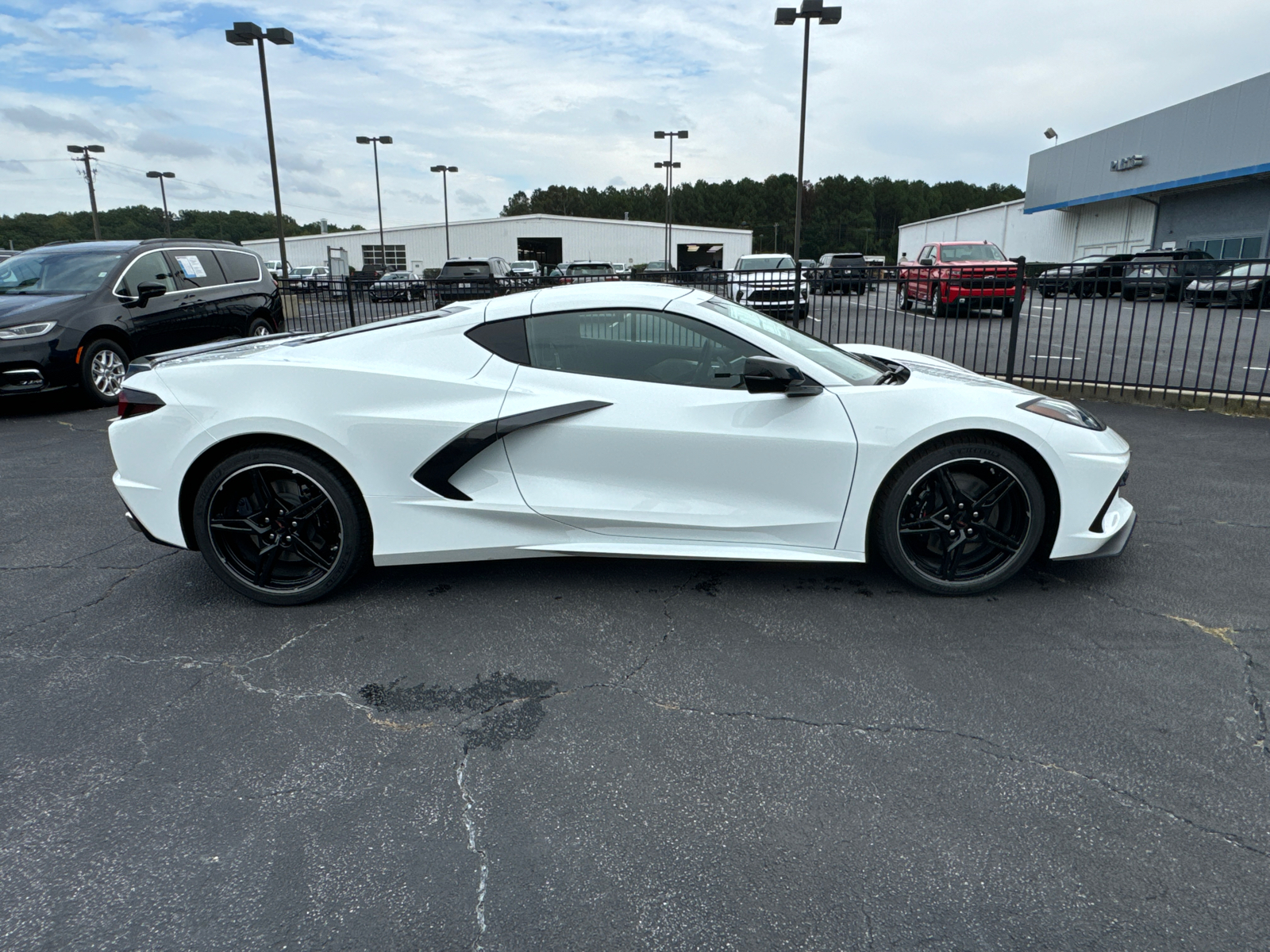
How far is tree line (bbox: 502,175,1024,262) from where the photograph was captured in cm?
12525

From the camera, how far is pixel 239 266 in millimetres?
11008

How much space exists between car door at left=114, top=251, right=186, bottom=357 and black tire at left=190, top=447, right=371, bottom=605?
6.89 meters

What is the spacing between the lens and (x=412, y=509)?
11.8 feet

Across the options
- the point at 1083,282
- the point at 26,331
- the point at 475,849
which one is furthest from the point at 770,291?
the point at 475,849

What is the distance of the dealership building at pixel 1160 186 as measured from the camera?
30.6 m

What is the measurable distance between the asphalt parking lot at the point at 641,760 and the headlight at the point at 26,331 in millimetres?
5444

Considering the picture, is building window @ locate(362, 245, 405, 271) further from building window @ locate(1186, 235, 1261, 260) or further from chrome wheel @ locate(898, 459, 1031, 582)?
chrome wheel @ locate(898, 459, 1031, 582)

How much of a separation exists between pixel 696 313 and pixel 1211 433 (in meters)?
5.81

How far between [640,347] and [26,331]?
25.7 ft

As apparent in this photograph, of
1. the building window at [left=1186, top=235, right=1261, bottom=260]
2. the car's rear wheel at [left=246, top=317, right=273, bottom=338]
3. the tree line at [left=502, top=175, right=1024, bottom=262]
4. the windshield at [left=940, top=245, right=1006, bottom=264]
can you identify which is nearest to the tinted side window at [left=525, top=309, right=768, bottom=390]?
the car's rear wheel at [left=246, top=317, right=273, bottom=338]

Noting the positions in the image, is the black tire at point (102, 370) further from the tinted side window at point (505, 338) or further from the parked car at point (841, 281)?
the parked car at point (841, 281)

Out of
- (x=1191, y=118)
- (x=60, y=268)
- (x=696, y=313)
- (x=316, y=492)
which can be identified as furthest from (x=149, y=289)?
(x=1191, y=118)

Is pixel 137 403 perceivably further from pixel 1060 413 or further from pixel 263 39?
pixel 263 39

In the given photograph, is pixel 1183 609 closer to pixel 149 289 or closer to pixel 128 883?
pixel 128 883
